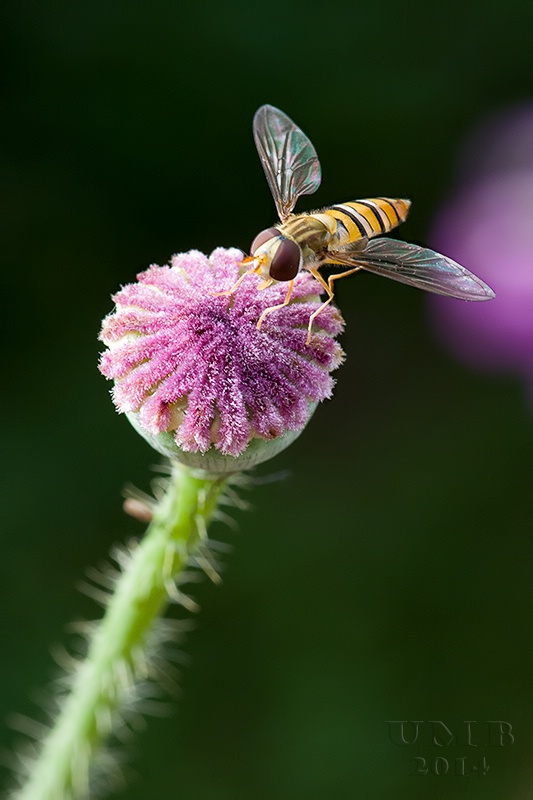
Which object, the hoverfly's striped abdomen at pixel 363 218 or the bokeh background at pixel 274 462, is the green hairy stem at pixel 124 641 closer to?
the hoverfly's striped abdomen at pixel 363 218

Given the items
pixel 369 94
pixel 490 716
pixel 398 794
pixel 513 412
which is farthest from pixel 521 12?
pixel 398 794

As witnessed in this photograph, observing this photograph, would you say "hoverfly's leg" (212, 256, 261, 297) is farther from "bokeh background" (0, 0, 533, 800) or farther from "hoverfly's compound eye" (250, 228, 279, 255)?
"bokeh background" (0, 0, 533, 800)

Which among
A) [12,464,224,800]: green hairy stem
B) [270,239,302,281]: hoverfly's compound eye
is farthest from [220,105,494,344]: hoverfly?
[12,464,224,800]: green hairy stem

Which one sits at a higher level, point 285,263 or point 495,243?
point 285,263

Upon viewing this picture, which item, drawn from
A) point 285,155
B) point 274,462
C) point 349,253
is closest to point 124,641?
point 349,253

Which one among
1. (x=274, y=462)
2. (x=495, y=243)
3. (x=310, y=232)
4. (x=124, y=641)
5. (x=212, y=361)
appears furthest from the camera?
(x=274, y=462)

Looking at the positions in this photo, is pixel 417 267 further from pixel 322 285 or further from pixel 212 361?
pixel 212 361

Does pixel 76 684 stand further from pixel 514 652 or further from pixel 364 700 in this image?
pixel 514 652
